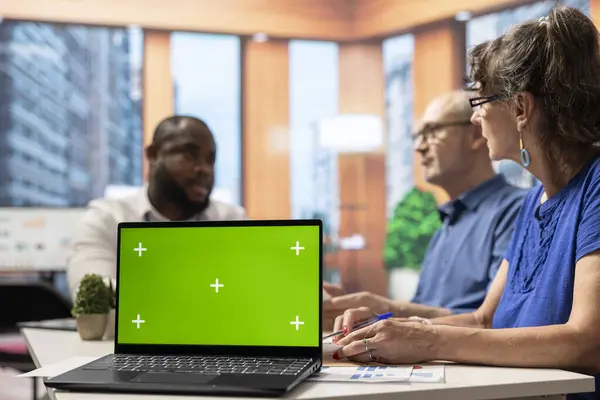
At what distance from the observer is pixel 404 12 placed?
24.5 ft

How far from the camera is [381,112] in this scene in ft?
25.2

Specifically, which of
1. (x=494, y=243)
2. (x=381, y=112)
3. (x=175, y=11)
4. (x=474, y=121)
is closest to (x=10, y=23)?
(x=175, y=11)

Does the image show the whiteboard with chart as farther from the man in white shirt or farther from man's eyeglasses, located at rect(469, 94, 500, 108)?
man's eyeglasses, located at rect(469, 94, 500, 108)

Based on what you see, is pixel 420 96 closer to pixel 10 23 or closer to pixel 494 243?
pixel 10 23

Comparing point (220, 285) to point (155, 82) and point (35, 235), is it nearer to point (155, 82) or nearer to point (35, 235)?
point (35, 235)

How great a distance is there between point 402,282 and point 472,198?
4.15 m

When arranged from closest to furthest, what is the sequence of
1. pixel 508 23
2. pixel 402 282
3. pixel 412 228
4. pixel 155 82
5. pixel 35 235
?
1. pixel 35 235
2. pixel 508 23
3. pixel 412 228
4. pixel 402 282
5. pixel 155 82

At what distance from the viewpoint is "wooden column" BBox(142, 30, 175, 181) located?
717 cm

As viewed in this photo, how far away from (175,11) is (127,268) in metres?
6.11

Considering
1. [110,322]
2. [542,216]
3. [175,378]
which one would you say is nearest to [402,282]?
[110,322]

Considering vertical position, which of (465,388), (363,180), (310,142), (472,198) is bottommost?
(465,388)

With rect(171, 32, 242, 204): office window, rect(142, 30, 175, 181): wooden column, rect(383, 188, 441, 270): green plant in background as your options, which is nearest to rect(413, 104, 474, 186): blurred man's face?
rect(383, 188, 441, 270): green plant in background

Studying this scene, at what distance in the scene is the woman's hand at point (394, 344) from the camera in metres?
1.45

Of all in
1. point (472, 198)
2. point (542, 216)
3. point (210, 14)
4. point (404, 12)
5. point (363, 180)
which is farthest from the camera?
point (363, 180)
